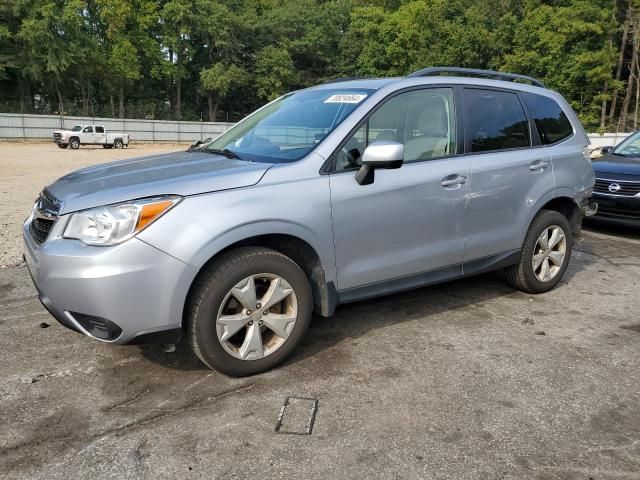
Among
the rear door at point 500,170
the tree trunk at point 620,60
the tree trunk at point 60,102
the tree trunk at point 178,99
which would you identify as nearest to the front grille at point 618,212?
the rear door at point 500,170

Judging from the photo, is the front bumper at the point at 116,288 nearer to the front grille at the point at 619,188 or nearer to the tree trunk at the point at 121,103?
the front grille at the point at 619,188

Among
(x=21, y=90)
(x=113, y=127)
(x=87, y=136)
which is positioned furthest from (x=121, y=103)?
(x=87, y=136)

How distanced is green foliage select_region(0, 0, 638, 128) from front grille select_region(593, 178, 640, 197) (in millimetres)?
43664

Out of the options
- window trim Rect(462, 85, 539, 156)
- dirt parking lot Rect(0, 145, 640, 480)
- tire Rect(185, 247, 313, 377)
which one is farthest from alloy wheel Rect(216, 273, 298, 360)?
window trim Rect(462, 85, 539, 156)

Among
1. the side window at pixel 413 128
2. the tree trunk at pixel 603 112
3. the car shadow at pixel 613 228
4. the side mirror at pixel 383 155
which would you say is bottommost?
the car shadow at pixel 613 228

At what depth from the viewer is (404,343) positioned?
12.8ft

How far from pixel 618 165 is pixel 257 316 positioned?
6.83m

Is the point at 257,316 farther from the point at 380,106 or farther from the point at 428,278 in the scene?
the point at 380,106

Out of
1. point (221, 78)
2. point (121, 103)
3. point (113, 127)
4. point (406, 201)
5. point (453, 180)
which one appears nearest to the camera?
point (406, 201)

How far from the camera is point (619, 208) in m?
7.56

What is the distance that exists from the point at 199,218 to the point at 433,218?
176 cm

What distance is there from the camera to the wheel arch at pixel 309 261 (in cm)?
337

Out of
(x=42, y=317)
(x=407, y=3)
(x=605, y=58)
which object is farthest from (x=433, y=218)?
(x=407, y=3)

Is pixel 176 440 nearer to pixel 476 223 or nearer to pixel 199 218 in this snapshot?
pixel 199 218
